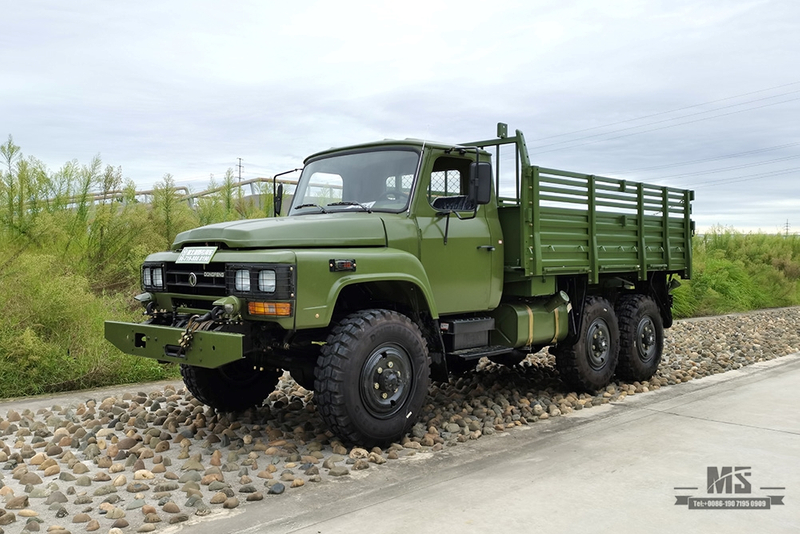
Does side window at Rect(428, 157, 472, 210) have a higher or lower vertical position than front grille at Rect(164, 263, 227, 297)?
higher

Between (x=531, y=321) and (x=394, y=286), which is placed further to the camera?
(x=531, y=321)

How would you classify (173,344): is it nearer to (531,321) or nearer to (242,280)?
(242,280)

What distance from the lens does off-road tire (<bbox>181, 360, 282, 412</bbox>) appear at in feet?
19.6

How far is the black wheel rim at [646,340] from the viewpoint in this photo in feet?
26.3

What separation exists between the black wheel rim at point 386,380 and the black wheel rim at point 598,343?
2769mm

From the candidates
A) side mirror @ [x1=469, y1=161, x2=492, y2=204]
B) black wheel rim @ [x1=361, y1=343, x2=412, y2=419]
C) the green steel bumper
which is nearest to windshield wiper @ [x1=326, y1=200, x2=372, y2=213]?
side mirror @ [x1=469, y1=161, x2=492, y2=204]

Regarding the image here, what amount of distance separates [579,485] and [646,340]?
4.20m

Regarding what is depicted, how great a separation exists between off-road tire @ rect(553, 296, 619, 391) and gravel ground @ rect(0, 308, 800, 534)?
0.19 m

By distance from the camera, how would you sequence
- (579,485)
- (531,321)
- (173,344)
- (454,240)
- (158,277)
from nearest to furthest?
(579,485) → (173,344) → (158,277) → (454,240) → (531,321)

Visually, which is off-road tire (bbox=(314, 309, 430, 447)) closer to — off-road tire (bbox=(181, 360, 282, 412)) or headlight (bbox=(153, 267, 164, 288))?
off-road tire (bbox=(181, 360, 282, 412))

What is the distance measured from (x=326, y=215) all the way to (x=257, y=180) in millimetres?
7613

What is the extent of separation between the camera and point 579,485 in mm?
4398


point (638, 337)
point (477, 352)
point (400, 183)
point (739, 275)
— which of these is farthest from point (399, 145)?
point (739, 275)

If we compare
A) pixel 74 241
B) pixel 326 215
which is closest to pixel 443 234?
pixel 326 215
